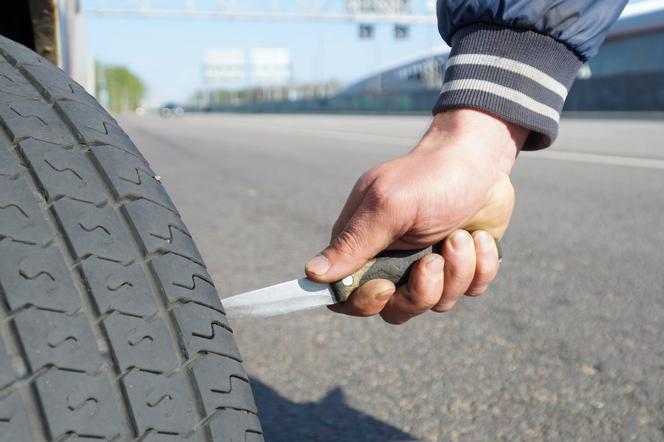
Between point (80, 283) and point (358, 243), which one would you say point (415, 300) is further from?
point (80, 283)

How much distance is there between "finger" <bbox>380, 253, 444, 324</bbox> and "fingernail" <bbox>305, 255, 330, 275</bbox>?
0.15 metres

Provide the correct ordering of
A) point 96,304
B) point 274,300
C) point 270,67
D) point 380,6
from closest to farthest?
point 96,304 < point 274,300 < point 380,6 < point 270,67

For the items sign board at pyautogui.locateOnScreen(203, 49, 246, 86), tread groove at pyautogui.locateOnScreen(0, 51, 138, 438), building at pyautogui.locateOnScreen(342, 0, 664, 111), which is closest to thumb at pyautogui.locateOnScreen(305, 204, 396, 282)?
tread groove at pyautogui.locateOnScreen(0, 51, 138, 438)

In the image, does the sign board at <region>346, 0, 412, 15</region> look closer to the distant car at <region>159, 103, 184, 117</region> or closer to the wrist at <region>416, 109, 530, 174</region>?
the distant car at <region>159, 103, 184, 117</region>

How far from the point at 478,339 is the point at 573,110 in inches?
891

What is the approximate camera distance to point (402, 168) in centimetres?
118

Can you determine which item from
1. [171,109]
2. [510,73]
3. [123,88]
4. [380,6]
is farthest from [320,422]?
[123,88]

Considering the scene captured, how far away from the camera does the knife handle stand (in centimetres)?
124

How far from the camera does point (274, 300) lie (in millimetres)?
1180

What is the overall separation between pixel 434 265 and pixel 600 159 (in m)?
7.89

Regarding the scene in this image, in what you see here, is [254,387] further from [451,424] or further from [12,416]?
[12,416]

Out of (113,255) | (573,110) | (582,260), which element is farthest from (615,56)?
(113,255)

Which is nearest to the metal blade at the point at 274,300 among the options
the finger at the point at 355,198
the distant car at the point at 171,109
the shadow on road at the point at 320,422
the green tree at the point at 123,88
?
the finger at the point at 355,198

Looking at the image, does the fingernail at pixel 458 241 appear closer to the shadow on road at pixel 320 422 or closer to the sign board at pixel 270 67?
the shadow on road at pixel 320 422
